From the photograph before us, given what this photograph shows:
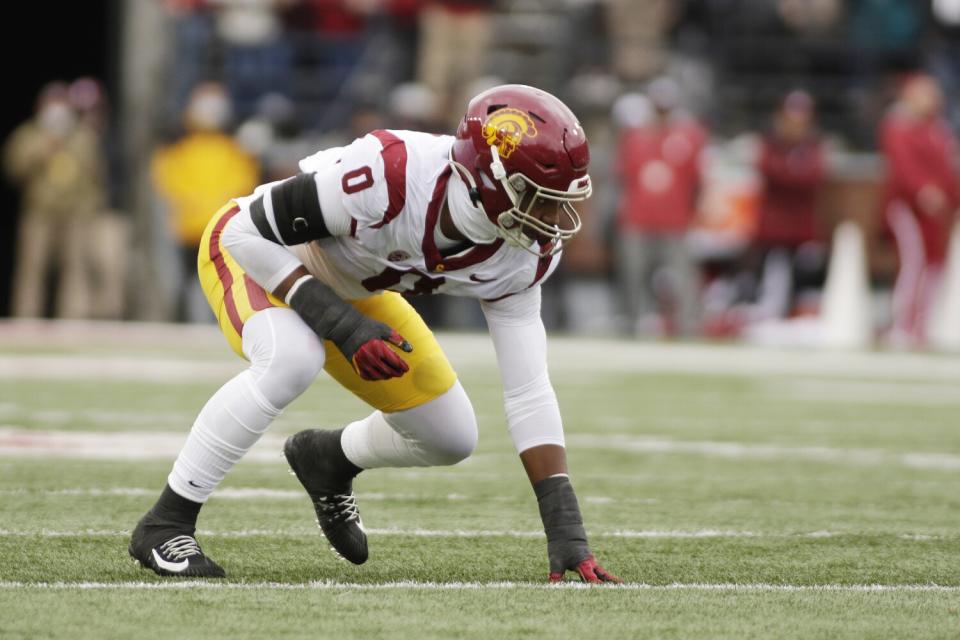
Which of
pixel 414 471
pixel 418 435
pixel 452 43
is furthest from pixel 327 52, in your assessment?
pixel 418 435

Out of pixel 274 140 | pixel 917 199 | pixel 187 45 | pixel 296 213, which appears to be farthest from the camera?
pixel 187 45

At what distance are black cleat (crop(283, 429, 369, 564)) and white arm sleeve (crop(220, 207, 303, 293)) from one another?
632 millimetres

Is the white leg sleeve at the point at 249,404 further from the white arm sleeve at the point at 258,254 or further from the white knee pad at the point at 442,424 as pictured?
the white knee pad at the point at 442,424

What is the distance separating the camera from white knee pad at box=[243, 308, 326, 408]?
4.26 meters

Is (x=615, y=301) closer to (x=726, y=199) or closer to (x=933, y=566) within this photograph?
(x=726, y=199)

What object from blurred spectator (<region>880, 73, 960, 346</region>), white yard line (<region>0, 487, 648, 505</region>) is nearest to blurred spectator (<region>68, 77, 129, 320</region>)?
blurred spectator (<region>880, 73, 960, 346</region>)

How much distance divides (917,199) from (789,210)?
4.07 ft

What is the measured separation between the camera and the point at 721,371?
11.9 m

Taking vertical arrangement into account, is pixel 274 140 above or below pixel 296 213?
below

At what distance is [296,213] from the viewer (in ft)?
14.4

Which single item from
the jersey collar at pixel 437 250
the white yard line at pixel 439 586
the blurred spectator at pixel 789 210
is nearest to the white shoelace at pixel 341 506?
the white yard line at pixel 439 586

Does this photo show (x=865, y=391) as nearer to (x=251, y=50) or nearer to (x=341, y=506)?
(x=341, y=506)

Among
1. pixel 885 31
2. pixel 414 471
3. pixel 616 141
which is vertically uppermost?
pixel 885 31

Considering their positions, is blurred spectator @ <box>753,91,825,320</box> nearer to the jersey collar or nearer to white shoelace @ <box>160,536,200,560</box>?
the jersey collar
